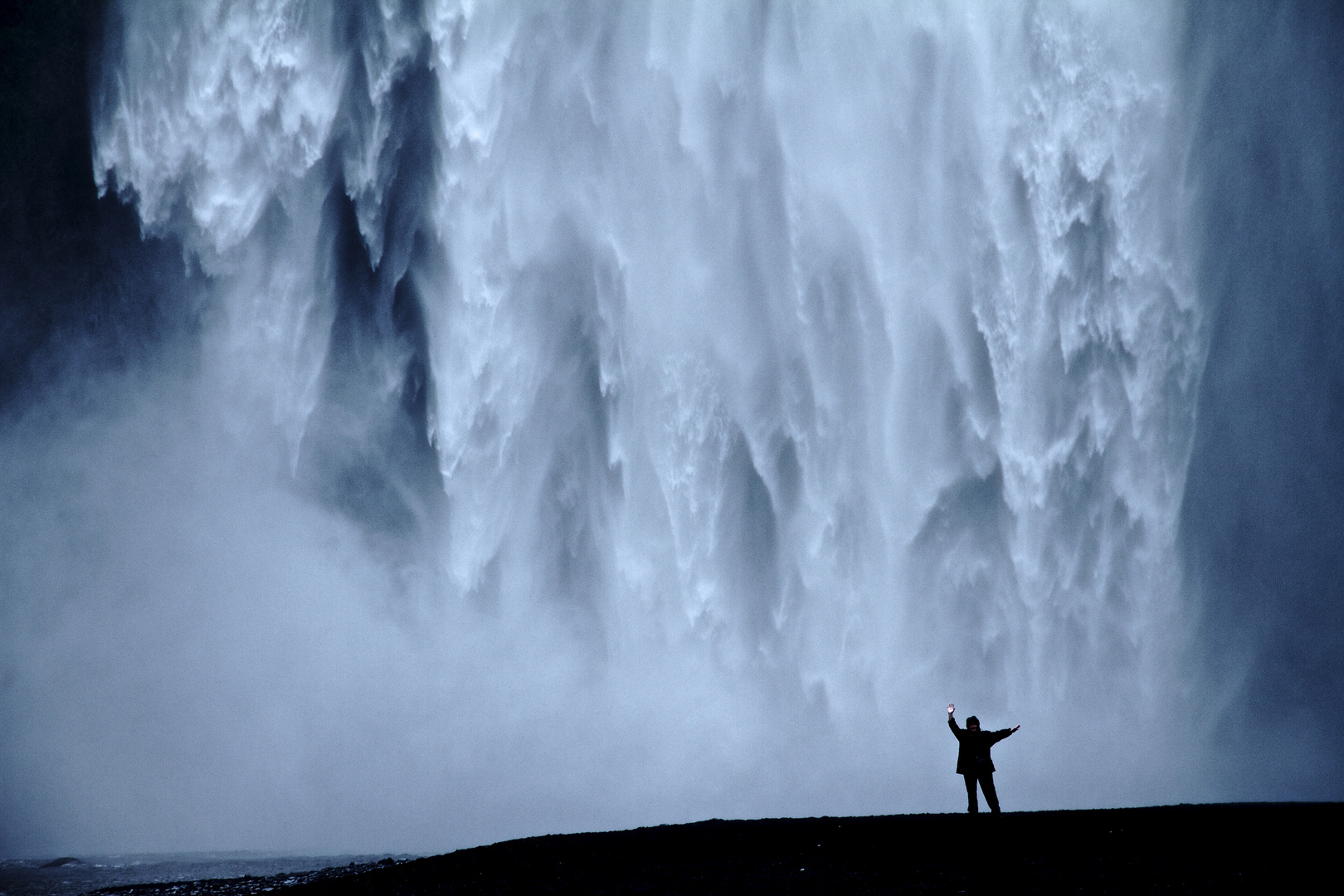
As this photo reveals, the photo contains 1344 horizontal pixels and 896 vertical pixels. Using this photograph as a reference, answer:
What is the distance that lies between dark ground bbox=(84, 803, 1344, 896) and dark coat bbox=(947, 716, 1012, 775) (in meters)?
0.81

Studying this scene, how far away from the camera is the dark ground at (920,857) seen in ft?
37.6

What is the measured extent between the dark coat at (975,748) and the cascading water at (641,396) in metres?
11.8

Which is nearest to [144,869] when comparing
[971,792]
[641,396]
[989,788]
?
[641,396]

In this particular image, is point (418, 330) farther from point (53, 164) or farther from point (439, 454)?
point (53, 164)

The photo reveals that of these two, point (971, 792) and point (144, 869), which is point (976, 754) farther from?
point (144, 869)

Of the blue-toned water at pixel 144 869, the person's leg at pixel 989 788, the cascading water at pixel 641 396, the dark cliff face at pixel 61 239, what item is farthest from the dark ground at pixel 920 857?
the dark cliff face at pixel 61 239

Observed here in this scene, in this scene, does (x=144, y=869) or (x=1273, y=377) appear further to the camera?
(x=1273, y=377)

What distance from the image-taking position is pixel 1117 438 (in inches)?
1054

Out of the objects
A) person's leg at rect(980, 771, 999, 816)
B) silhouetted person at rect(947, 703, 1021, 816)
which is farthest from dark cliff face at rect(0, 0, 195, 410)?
person's leg at rect(980, 771, 999, 816)

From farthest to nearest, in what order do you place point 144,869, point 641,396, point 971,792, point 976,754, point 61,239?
point 61,239
point 641,396
point 144,869
point 971,792
point 976,754

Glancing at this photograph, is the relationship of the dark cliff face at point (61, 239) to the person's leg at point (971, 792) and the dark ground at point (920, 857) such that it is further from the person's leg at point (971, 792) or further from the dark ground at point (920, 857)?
the person's leg at point (971, 792)

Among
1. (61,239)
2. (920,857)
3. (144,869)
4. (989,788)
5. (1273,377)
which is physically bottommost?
(920,857)

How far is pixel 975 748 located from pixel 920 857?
1330mm

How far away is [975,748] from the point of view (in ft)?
42.8
